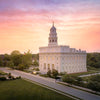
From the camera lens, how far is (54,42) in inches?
2379

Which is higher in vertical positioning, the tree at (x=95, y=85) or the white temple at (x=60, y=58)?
the white temple at (x=60, y=58)

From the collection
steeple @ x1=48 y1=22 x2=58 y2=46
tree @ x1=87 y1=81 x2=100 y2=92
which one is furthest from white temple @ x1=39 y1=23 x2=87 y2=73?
tree @ x1=87 y1=81 x2=100 y2=92

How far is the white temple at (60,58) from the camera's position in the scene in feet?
170

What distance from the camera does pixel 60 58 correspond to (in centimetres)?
5128

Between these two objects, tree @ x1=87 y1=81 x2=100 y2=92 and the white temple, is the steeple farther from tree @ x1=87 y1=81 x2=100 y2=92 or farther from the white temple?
tree @ x1=87 y1=81 x2=100 y2=92

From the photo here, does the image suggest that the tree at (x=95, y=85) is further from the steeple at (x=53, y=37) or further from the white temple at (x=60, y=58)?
the steeple at (x=53, y=37)

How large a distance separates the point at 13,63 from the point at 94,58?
4924cm

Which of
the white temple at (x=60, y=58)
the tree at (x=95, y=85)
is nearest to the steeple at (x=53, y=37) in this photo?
the white temple at (x=60, y=58)

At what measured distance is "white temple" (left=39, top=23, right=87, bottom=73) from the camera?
51812 mm

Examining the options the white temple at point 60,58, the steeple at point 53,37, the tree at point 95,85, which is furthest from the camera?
the steeple at point 53,37

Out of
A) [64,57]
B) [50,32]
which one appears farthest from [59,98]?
[50,32]

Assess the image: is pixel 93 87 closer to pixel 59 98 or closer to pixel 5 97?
pixel 59 98

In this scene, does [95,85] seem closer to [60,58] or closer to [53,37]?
[60,58]

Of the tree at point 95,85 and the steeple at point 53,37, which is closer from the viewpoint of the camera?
the tree at point 95,85
